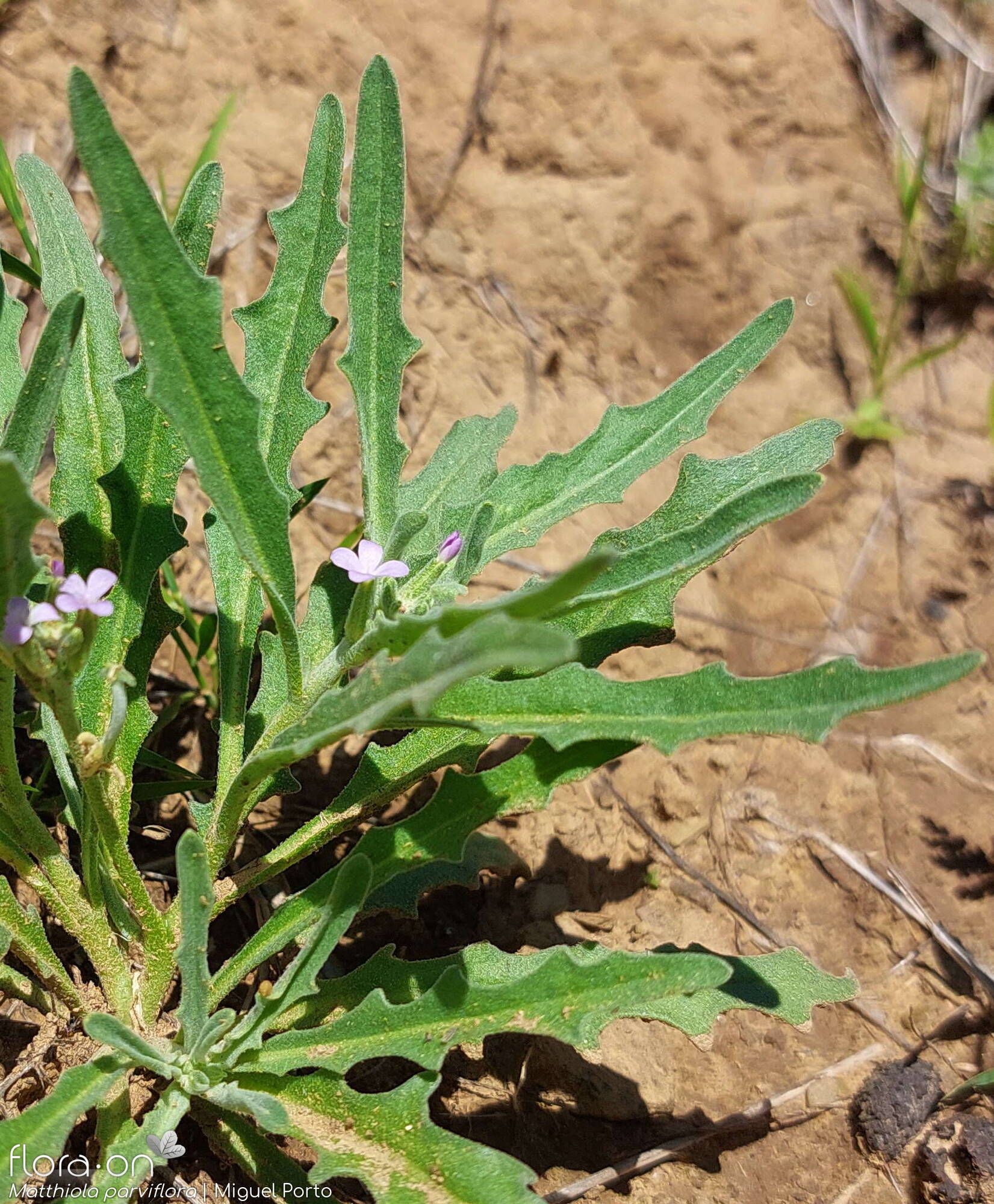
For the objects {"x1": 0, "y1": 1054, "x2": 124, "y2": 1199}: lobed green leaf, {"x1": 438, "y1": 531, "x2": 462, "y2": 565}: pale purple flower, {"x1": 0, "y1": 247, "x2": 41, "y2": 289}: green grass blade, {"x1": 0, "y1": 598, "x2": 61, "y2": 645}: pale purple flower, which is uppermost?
{"x1": 0, "y1": 247, "x2": 41, "y2": 289}: green grass blade

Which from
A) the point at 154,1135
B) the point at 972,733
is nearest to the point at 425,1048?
the point at 154,1135

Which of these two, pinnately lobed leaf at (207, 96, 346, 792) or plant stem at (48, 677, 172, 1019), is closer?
plant stem at (48, 677, 172, 1019)

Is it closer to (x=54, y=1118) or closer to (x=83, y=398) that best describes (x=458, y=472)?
(x=83, y=398)

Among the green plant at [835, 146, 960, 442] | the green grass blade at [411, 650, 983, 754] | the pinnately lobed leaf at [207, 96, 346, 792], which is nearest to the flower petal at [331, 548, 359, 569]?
the green grass blade at [411, 650, 983, 754]

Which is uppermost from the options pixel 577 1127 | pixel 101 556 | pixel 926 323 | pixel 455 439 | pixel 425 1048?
pixel 926 323

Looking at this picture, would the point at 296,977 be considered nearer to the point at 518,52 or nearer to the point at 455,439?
the point at 455,439

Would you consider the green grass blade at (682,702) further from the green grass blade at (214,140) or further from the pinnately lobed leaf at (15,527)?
the green grass blade at (214,140)

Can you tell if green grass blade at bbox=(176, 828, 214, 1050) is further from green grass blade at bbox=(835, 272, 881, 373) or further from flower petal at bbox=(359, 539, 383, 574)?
green grass blade at bbox=(835, 272, 881, 373)
